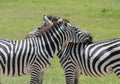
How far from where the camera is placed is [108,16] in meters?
26.2

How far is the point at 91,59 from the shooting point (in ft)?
26.9

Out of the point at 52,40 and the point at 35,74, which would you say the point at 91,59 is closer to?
the point at 52,40

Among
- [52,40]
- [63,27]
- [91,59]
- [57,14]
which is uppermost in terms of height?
[57,14]

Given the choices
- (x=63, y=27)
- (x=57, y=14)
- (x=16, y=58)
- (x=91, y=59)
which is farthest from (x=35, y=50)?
(x=57, y=14)

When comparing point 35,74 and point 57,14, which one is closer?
point 35,74

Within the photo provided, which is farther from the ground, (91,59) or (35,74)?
(91,59)

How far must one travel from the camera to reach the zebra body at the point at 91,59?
788 cm

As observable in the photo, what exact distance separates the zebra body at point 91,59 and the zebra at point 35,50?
0.28 metres

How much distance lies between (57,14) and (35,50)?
18805 mm

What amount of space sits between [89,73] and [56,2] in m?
26.4

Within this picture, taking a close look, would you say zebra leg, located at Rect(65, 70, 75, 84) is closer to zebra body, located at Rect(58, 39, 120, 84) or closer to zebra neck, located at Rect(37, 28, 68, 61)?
zebra body, located at Rect(58, 39, 120, 84)

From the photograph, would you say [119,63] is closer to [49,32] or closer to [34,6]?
[49,32]

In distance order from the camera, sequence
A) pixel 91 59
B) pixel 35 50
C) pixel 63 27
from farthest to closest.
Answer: pixel 63 27, pixel 91 59, pixel 35 50

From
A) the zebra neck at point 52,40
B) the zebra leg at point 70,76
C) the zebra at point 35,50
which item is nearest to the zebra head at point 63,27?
the zebra at point 35,50
